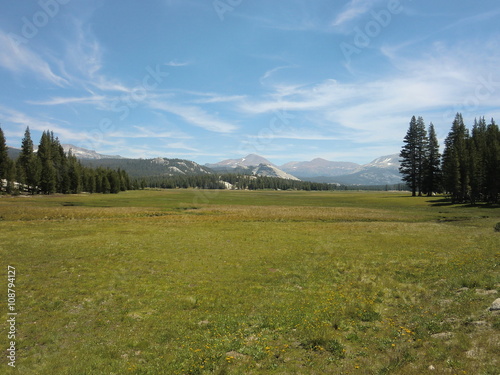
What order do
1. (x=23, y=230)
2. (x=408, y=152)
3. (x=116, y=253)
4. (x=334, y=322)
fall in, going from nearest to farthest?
(x=334, y=322) < (x=116, y=253) < (x=23, y=230) < (x=408, y=152)

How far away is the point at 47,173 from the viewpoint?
116 metres

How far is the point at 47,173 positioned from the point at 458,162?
15326cm

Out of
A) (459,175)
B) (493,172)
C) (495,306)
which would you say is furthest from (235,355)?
(459,175)

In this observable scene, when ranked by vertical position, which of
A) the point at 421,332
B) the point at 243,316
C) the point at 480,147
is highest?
the point at 480,147

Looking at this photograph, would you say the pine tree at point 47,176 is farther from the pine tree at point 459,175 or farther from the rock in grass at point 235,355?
the pine tree at point 459,175

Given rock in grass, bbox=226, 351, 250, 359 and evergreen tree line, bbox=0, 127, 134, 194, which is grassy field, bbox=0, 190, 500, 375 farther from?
evergreen tree line, bbox=0, 127, 134, 194

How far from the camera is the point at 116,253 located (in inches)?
1018

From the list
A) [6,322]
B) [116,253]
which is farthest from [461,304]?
[116,253]

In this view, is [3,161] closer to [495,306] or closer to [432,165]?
[495,306]

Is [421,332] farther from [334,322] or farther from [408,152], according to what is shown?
[408,152]

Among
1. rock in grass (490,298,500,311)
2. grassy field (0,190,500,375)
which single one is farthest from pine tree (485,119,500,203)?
rock in grass (490,298,500,311)

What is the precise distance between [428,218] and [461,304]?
153 feet

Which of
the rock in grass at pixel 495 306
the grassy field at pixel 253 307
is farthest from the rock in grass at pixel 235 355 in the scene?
the rock in grass at pixel 495 306

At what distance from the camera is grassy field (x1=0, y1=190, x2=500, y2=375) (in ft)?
30.5
